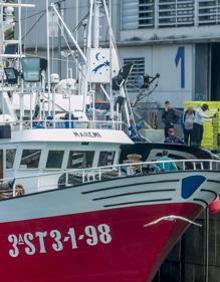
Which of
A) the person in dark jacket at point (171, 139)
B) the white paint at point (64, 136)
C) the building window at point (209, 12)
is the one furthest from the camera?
the building window at point (209, 12)

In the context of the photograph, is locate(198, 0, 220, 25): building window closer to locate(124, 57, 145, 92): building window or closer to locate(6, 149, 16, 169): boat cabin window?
locate(124, 57, 145, 92): building window

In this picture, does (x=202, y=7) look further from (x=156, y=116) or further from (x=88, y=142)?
(x=88, y=142)

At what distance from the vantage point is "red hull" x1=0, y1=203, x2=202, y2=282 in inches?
648

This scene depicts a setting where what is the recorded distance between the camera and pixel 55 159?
17438 mm

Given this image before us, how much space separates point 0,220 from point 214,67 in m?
20.0

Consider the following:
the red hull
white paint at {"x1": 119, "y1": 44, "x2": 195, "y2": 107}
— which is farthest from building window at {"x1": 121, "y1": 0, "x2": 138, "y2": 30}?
the red hull

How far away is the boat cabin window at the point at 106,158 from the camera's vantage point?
57.9 ft

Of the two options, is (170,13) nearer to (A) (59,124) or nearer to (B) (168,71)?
(B) (168,71)

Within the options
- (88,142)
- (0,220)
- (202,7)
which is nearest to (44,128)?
(88,142)

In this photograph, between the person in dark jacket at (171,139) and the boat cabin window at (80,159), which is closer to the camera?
the boat cabin window at (80,159)

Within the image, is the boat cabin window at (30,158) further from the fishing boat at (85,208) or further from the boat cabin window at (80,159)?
the boat cabin window at (80,159)

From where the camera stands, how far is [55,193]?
53.8ft

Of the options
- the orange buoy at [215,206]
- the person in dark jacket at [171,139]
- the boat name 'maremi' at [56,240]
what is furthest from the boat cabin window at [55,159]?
the person in dark jacket at [171,139]

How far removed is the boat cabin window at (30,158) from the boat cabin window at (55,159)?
0.64 ft
